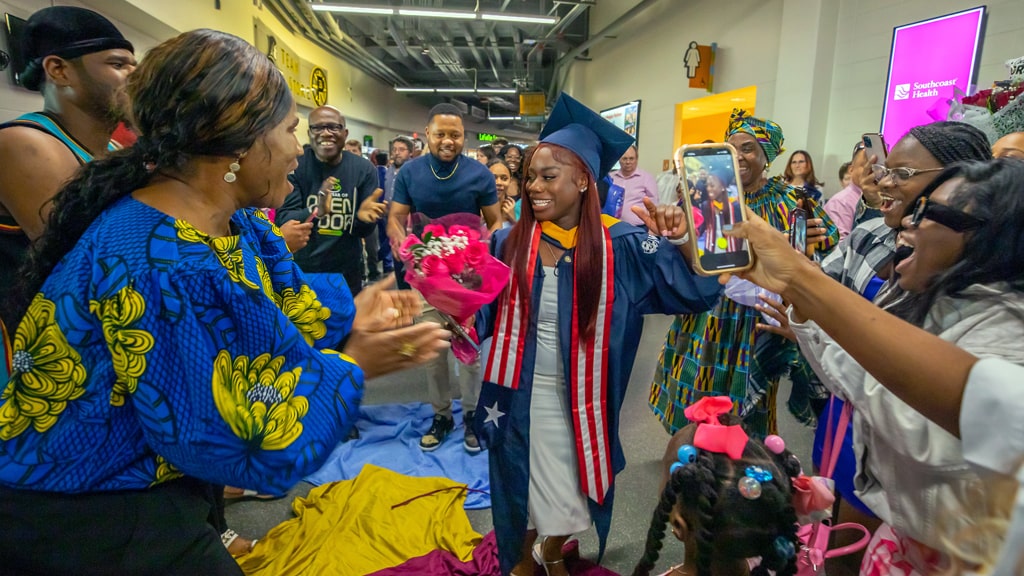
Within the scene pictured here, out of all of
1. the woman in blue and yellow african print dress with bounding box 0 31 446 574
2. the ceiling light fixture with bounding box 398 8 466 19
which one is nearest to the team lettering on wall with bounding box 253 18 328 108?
the ceiling light fixture with bounding box 398 8 466 19

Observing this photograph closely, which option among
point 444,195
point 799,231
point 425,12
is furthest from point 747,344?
point 425,12

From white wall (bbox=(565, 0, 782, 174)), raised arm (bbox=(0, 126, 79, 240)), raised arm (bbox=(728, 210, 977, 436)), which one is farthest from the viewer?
white wall (bbox=(565, 0, 782, 174))

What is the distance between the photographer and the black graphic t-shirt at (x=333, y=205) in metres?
3.23

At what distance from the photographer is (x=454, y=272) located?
5.08ft

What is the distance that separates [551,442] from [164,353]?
1.30 metres

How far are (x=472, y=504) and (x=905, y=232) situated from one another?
2202 mm

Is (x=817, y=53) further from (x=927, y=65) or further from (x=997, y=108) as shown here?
(x=997, y=108)

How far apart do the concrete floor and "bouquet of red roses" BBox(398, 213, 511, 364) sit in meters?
1.28

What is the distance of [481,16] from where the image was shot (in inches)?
366

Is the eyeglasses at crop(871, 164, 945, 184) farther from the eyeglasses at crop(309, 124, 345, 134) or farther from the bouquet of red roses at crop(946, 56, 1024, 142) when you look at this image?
the eyeglasses at crop(309, 124, 345, 134)

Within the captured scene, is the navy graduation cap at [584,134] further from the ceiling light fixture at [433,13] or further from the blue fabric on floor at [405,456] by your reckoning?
the ceiling light fixture at [433,13]

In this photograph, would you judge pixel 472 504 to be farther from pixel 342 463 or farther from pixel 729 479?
pixel 729 479

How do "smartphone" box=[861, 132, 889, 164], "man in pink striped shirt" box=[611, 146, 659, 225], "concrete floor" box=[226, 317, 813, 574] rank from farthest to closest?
"man in pink striped shirt" box=[611, 146, 659, 225]
"concrete floor" box=[226, 317, 813, 574]
"smartphone" box=[861, 132, 889, 164]

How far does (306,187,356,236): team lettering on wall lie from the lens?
3240mm
